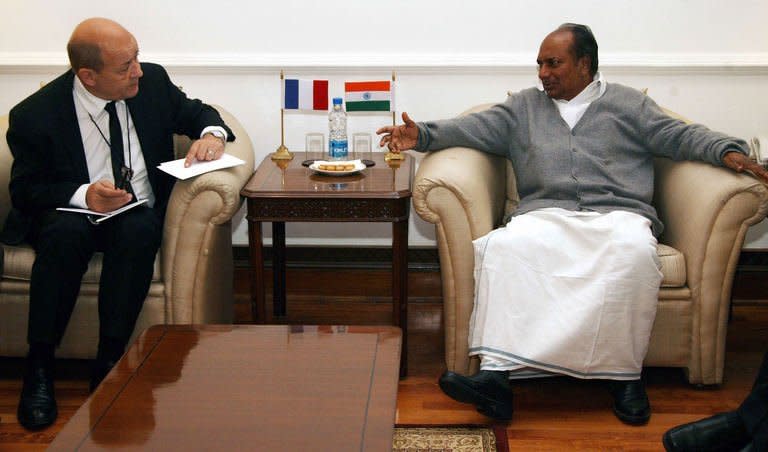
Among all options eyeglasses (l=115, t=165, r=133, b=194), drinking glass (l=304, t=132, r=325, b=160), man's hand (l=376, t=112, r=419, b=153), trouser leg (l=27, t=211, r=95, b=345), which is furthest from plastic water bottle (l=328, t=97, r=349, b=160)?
trouser leg (l=27, t=211, r=95, b=345)

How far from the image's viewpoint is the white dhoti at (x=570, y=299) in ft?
9.66

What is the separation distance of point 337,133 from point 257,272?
0.73 m

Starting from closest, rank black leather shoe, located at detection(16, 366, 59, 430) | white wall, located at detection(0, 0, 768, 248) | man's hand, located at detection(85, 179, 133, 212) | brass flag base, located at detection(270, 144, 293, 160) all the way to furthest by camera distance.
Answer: black leather shoe, located at detection(16, 366, 59, 430) < man's hand, located at detection(85, 179, 133, 212) < brass flag base, located at detection(270, 144, 293, 160) < white wall, located at detection(0, 0, 768, 248)

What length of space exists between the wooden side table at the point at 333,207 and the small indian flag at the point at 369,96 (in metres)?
0.36

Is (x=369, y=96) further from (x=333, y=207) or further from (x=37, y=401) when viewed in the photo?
(x=37, y=401)

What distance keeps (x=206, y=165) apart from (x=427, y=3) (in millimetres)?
1335

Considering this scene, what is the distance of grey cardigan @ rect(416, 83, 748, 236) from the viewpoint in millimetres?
3256

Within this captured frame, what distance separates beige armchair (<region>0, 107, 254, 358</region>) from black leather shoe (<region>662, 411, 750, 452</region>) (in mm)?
1640

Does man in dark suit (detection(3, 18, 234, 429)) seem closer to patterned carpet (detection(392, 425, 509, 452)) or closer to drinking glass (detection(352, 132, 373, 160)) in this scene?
drinking glass (detection(352, 132, 373, 160))

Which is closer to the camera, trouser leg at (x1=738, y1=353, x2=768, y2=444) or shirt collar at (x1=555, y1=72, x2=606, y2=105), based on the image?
trouser leg at (x1=738, y1=353, x2=768, y2=444)

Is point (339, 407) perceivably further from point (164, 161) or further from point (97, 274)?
point (164, 161)

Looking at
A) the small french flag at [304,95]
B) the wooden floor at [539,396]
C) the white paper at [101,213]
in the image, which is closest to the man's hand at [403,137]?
the small french flag at [304,95]

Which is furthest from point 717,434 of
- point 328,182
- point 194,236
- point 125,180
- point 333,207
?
point 125,180

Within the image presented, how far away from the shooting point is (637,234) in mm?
3008
